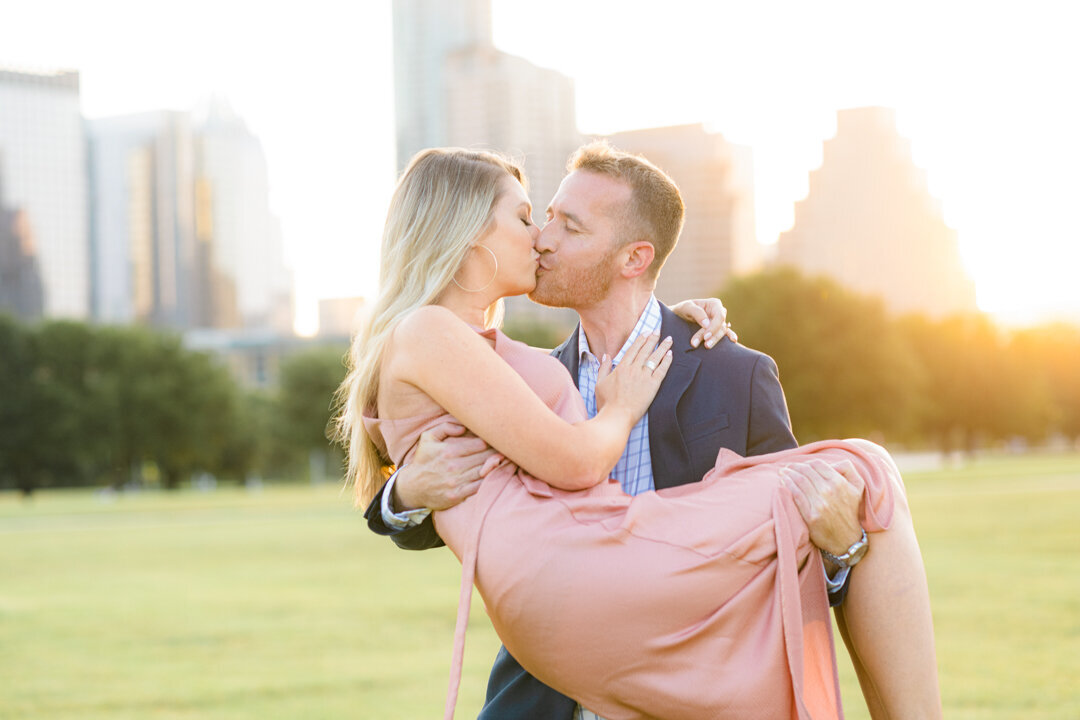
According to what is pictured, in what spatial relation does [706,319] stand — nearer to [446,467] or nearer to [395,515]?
[446,467]

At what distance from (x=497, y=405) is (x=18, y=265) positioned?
15737 centimetres

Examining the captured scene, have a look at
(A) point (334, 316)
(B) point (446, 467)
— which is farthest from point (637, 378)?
(A) point (334, 316)

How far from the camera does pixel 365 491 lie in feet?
13.8

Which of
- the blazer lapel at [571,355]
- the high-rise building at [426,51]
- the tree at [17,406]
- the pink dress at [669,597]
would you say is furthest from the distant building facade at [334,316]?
the pink dress at [669,597]

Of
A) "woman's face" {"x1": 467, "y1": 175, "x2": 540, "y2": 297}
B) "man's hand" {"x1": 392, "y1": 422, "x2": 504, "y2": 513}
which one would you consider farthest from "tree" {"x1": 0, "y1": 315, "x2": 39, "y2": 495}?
A: "man's hand" {"x1": 392, "y1": 422, "x2": 504, "y2": 513}

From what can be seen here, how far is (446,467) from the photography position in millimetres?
3564

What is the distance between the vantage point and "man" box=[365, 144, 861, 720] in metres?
3.58

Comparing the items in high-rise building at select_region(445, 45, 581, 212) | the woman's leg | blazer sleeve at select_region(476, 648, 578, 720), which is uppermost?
high-rise building at select_region(445, 45, 581, 212)

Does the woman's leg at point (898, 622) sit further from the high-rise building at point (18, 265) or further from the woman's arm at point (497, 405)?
the high-rise building at point (18, 265)

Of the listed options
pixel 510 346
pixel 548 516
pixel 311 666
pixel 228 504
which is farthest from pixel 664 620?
pixel 228 504

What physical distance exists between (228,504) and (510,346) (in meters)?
44.0

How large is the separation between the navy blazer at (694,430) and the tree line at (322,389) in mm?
46352

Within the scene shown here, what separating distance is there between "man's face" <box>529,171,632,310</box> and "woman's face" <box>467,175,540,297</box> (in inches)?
12.7

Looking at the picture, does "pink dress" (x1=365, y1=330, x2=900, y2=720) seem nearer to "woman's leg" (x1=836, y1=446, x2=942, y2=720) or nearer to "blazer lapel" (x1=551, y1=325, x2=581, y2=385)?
"woman's leg" (x1=836, y1=446, x2=942, y2=720)
